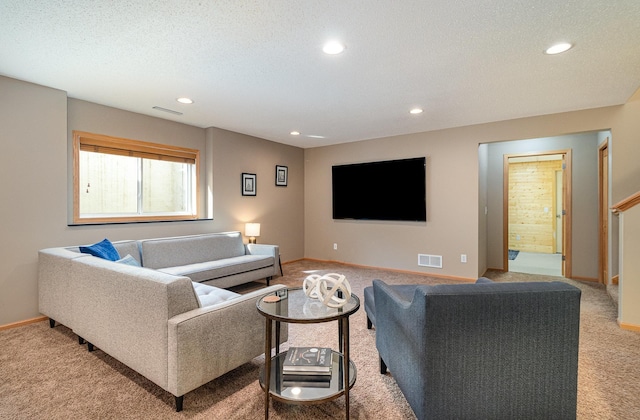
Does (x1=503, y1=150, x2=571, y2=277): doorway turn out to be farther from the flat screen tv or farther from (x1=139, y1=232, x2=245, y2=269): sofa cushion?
(x1=139, y1=232, x2=245, y2=269): sofa cushion

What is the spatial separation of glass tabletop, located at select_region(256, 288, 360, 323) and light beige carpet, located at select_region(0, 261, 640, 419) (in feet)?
→ 1.83

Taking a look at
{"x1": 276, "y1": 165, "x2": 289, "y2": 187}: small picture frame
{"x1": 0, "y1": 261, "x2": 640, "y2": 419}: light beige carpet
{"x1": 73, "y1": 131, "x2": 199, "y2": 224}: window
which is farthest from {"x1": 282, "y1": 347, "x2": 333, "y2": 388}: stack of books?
{"x1": 276, "y1": 165, "x2": 289, "y2": 187}: small picture frame

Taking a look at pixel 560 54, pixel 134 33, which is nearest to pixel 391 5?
pixel 560 54

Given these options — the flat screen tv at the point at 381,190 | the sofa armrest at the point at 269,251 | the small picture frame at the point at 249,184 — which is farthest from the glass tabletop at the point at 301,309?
the flat screen tv at the point at 381,190

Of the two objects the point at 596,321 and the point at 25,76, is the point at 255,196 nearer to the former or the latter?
the point at 25,76

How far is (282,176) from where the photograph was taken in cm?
581

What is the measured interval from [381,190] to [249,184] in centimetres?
225

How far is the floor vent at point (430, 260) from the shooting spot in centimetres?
483

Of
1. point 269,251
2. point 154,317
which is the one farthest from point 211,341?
point 269,251

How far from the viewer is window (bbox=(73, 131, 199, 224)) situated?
3551mm

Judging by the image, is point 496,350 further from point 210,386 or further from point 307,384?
point 210,386

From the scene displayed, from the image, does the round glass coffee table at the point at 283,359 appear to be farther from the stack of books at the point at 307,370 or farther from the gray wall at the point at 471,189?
the gray wall at the point at 471,189

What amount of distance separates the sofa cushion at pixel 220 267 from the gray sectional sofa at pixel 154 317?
69cm

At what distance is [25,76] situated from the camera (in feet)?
9.23
